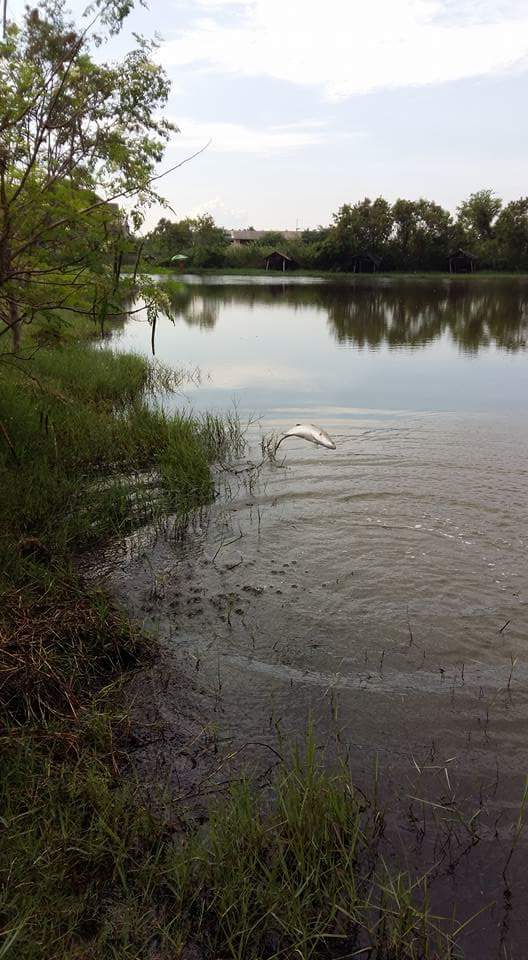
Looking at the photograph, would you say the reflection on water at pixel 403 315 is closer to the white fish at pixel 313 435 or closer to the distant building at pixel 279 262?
the white fish at pixel 313 435

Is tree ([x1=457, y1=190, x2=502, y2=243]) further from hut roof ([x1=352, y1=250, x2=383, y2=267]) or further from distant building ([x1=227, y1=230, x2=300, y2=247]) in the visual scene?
distant building ([x1=227, y1=230, x2=300, y2=247])

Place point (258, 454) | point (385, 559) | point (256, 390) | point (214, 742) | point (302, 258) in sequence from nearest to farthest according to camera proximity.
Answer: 1. point (214, 742)
2. point (385, 559)
3. point (258, 454)
4. point (256, 390)
5. point (302, 258)

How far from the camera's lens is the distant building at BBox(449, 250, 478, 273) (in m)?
79.4

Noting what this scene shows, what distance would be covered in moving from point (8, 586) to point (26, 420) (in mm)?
3386

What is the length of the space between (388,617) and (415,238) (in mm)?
87976

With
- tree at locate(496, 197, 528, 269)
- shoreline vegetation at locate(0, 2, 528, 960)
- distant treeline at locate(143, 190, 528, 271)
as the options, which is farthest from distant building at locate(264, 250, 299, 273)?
shoreline vegetation at locate(0, 2, 528, 960)

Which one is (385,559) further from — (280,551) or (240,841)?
(240,841)

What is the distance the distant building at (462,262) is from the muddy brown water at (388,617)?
76.1 metres

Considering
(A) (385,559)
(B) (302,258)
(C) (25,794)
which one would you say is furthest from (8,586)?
(B) (302,258)

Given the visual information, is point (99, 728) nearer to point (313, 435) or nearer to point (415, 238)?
point (313, 435)

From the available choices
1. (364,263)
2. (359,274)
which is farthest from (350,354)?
(364,263)

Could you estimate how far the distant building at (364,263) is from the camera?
267 ft

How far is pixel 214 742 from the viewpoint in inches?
137

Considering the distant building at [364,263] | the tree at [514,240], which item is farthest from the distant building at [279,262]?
the tree at [514,240]
